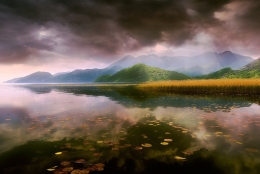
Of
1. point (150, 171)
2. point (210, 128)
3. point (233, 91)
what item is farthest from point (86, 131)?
point (233, 91)

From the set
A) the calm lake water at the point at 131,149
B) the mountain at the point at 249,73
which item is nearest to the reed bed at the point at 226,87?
the calm lake water at the point at 131,149

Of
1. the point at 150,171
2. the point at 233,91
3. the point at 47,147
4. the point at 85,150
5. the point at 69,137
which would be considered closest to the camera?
the point at 150,171

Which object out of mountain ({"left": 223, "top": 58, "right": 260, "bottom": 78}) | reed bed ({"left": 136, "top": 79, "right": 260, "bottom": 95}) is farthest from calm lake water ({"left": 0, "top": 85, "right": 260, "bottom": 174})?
mountain ({"left": 223, "top": 58, "right": 260, "bottom": 78})

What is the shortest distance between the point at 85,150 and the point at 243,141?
6486mm

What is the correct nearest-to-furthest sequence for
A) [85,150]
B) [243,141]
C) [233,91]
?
[85,150] < [243,141] < [233,91]

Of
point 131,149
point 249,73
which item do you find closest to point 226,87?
point 131,149

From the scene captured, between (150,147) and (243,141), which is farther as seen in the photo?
(243,141)

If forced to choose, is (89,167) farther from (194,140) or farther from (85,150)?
(194,140)

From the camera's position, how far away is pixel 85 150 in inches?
242

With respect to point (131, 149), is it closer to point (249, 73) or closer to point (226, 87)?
point (226, 87)

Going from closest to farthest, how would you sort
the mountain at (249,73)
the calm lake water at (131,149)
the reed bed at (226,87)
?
the calm lake water at (131,149) → the reed bed at (226,87) → the mountain at (249,73)

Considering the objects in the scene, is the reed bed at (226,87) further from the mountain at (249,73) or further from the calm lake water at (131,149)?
the mountain at (249,73)

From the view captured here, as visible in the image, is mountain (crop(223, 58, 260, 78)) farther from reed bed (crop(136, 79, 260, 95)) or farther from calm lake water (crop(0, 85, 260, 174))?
calm lake water (crop(0, 85, 260, 174))

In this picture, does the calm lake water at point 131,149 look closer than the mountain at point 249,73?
Yes
